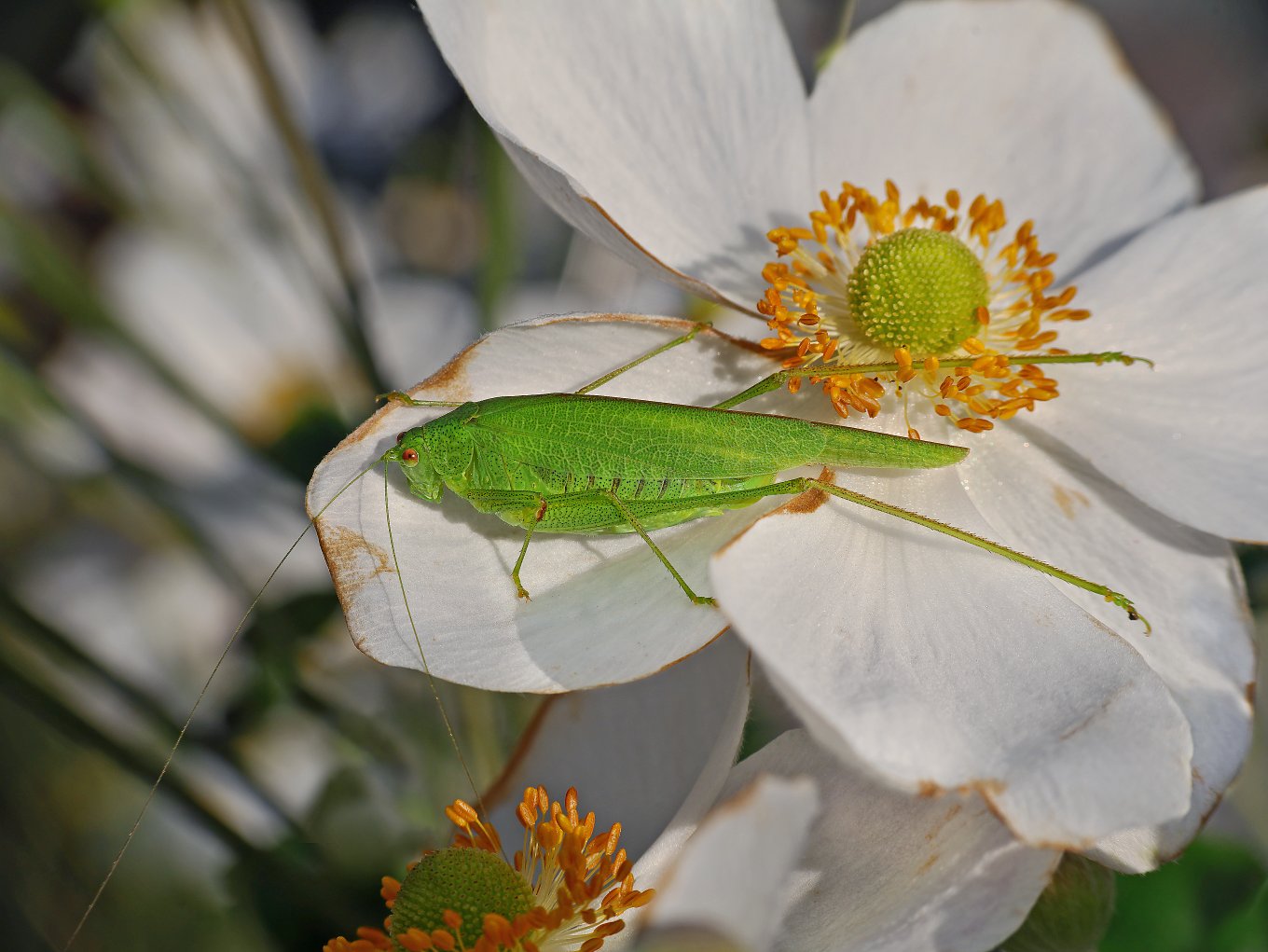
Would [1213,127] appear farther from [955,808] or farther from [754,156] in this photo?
[955,808]

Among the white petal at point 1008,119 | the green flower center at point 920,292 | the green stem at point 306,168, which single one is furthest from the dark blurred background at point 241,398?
the green flower center at point 920,292

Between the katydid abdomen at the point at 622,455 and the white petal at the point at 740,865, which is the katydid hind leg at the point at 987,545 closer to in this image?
the katydid abdomen at the point at 622,455

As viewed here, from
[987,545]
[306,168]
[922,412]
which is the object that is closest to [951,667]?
[987,545]

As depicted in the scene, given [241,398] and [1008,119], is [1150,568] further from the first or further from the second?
[241,398]

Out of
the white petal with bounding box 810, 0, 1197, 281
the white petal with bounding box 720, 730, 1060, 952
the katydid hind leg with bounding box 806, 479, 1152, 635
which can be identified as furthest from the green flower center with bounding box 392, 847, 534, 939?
the white petal with bounding box 810, 0, 1197, 281

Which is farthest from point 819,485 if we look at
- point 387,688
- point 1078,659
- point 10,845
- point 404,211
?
point 404,211

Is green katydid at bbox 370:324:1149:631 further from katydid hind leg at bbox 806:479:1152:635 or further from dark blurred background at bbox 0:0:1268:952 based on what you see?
dark blurred background at bbox 0:0:1268:952

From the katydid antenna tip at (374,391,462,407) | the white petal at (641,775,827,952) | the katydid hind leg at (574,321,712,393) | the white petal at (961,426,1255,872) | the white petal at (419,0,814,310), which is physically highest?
the white petal at (419,0,814,310)
